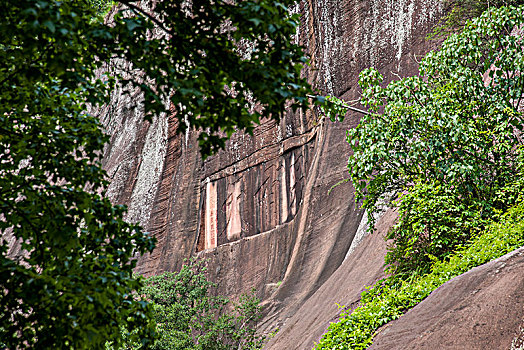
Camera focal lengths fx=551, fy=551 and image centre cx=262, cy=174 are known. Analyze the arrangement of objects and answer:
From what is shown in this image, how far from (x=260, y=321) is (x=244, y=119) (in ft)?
42.7

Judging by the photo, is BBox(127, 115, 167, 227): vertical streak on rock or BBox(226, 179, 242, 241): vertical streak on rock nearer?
BBox(226, 179, 242, 241): vertical streak on rock

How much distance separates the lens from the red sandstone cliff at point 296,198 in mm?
14352

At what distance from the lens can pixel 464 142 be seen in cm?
860

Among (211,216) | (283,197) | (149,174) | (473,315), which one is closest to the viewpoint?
(473,315)

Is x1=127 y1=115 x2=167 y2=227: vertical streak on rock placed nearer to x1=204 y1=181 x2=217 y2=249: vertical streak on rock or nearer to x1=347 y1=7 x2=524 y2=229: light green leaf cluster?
x1=204 y1=181 x2=217 y2=249: vertical streak on rock

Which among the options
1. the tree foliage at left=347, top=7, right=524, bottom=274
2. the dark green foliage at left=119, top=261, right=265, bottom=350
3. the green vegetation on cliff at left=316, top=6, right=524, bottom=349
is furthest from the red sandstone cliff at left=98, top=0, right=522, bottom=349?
the tree foliage at left=347, top=7, right=524, bottom=274

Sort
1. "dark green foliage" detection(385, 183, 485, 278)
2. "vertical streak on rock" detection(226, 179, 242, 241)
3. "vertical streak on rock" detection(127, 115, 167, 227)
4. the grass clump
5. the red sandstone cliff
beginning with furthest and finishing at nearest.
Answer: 1. "vertical streak on rock" detection(127, 115, 167, 227)
2. "vertical streak on rock" detection(226, 179, 242, 241)
3. the red sandstone cliff
4. "dark green foliage" detection(385, 183, 485, 278)
5. the grass clump

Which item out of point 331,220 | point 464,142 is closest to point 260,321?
point 331,220

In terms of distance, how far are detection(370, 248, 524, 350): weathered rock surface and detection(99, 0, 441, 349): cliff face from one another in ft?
14.8

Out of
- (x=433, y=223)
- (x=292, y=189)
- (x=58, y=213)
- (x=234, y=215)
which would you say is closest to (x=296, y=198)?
(x=292, y=189)

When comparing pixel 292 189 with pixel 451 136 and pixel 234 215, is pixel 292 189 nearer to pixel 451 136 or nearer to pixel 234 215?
pixel 234 215

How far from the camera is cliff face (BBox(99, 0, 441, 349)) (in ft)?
50.8

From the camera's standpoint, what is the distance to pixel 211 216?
2122 cm

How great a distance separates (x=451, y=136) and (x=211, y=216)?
44.8 feet
